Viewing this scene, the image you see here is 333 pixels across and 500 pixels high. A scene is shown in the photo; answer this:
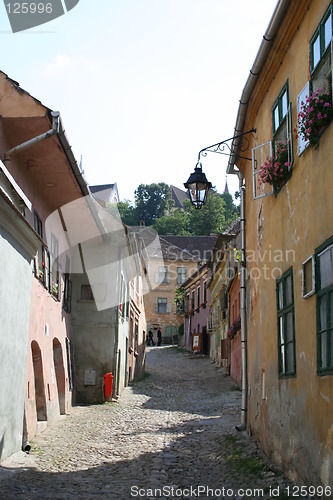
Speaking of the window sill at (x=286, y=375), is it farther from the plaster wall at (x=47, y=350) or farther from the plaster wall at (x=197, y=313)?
the plaster wall at (x=197, y=313)

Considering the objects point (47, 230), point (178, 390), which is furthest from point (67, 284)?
point (178, 390)

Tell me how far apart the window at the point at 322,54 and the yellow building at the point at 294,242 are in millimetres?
12

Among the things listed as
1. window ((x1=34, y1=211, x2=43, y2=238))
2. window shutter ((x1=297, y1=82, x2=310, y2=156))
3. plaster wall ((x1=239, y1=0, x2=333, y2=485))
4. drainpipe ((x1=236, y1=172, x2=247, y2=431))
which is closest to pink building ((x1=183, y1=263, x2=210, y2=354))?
window ((x1=34, y1=211, x2=43, y2=238))

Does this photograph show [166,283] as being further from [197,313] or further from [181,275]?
[197,313]

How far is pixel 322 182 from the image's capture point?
22.6 ft

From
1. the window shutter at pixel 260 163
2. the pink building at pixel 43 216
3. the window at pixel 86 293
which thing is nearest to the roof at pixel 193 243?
the window at pixel 86 293

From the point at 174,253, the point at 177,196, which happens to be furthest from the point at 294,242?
the point at 177,196

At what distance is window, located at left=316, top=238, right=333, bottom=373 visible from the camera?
21.4 feet

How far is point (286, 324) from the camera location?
28.8 ft

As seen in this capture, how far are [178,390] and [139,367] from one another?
19.7 feet

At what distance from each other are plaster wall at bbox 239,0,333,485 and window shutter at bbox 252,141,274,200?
189 millimetres

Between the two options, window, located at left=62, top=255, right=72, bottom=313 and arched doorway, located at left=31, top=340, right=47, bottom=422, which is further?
window, located at left=62, top=255, right=72, bottom=313

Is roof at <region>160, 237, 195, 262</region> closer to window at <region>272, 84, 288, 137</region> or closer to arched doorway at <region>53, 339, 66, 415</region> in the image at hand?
arched doorway at <region>53, 339, 66, 415</region>

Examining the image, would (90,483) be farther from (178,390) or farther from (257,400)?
(178,390)
